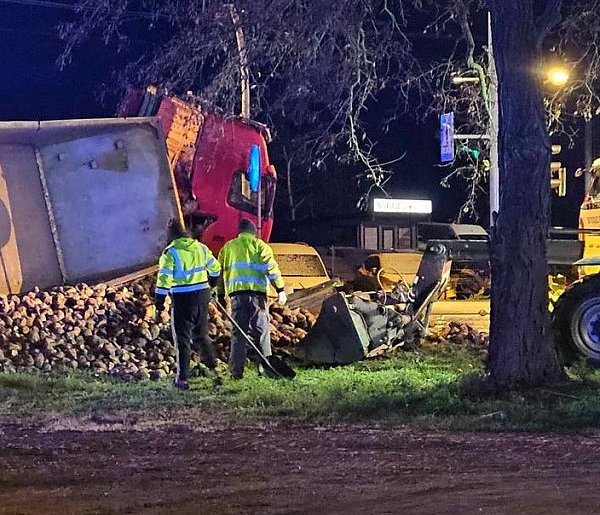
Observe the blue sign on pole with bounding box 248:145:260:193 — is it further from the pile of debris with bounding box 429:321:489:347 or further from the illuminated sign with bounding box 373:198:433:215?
the illuminated sign with bounding box 373:198:433:215

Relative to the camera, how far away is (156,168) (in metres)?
13.4

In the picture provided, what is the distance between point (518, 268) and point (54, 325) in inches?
213

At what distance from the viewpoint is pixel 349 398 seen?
8867 mm

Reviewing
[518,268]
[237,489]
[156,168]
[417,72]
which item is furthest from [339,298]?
[237,489]

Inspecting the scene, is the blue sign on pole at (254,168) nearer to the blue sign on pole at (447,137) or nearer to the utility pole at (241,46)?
the utility pole at (241,46)

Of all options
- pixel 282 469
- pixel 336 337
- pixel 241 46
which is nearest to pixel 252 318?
pixel 336 337

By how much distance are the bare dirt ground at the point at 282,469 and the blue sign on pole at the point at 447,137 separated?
34.4 ft

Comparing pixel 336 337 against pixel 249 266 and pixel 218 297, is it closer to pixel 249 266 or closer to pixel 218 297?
pixel 249 266

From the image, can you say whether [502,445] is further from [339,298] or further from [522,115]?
[339,298]

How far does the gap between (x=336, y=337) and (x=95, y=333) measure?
2.79 metres

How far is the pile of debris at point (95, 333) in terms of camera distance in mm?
10953

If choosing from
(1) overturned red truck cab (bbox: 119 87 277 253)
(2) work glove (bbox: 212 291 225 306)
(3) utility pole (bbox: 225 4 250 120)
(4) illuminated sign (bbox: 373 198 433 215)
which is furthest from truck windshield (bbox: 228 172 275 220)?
(4) illuminated sign (bbox: 373 198 433 215)

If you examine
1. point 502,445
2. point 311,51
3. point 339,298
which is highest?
point 311,51

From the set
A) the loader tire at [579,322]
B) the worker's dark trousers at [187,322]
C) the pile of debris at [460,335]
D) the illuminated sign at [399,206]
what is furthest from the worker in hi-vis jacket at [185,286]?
the illuminated sign at [399,206]
